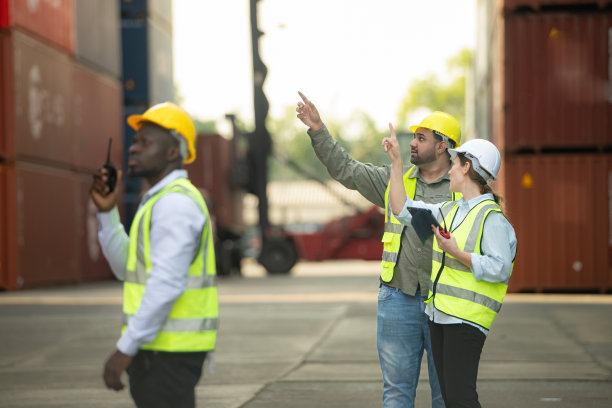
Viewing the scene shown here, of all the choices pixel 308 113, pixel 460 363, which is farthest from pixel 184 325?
pixel 308 113

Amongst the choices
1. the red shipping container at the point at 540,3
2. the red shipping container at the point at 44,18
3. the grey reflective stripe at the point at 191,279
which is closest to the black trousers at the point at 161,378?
the grey reflective stripe at the point at 191,279

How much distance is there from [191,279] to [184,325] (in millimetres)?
162

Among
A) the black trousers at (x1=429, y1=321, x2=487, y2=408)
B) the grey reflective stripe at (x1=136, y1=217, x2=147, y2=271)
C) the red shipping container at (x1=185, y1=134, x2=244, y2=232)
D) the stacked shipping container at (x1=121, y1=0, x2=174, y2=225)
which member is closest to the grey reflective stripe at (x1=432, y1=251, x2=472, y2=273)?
the black trousers at (x1=429, y1=321, x2=487, y2=408)

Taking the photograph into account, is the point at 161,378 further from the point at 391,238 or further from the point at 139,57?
the point at 139,57

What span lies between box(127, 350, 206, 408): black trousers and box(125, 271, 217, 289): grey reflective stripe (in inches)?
9.5

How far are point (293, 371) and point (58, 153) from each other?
14.4 meters

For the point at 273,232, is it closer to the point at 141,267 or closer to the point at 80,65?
the point at 80,65

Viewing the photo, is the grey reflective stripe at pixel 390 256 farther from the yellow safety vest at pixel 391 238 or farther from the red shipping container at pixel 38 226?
the red shipping container at pixel 38 226

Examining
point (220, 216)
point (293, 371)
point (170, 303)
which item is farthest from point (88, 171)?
point (170, 303)

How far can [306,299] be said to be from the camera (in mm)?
18219

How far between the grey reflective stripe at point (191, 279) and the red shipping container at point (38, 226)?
16.5m

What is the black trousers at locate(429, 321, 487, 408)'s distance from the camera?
4.29 metres

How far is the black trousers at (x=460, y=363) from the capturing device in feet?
14.1

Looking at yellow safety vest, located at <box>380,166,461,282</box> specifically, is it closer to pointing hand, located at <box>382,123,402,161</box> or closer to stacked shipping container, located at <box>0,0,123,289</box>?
pointing hand, located at <box>382,123,402,161</box>
